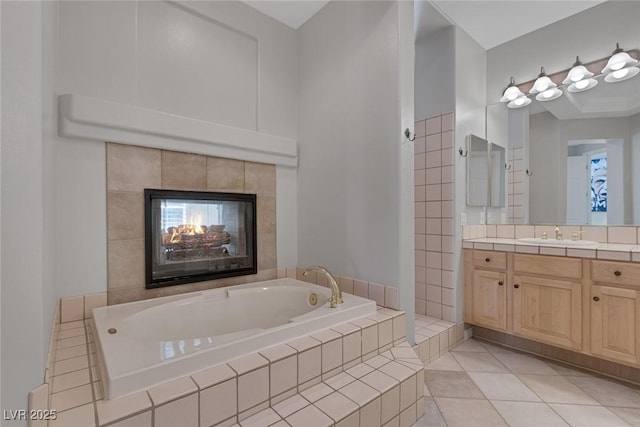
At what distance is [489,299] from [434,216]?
793 mm

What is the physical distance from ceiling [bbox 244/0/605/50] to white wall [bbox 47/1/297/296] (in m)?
0.15

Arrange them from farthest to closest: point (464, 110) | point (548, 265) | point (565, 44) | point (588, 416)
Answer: point (464, 110)
point (565, 44)
point (548, 265)
point (588, 416)

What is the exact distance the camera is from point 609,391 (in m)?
1.80

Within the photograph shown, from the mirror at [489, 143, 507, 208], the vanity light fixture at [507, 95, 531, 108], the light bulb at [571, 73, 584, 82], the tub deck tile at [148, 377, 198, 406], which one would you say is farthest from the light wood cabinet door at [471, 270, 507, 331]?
the tub deck tile at [148, 377, 198, 406]

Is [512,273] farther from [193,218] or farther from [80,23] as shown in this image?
[80,23]

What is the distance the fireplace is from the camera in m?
1.94

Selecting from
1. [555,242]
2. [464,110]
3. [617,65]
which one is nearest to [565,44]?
[617,65]

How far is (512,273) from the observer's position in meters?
2.26

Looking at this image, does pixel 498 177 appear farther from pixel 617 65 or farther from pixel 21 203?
pixel 21 203

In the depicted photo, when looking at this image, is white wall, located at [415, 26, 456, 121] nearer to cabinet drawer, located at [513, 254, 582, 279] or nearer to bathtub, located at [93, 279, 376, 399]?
cabinet drawer, located at [513, 254, 582, 279]

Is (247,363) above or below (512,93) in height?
below

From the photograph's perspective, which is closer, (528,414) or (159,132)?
(528,414)

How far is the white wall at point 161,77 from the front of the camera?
1.67 meters

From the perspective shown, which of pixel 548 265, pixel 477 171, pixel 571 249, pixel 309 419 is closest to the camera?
pixel 309 419
